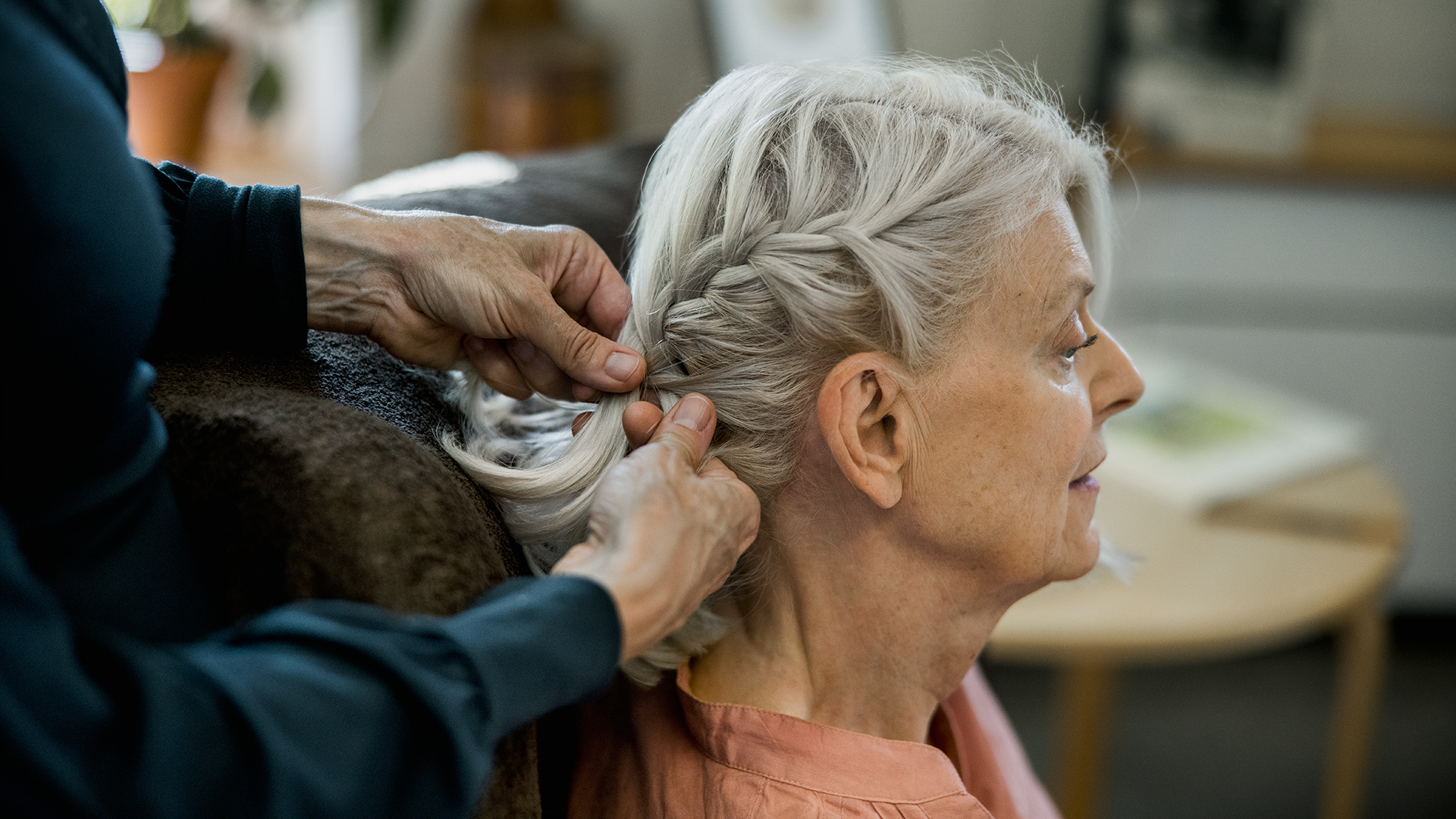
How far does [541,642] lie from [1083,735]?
1491 mm

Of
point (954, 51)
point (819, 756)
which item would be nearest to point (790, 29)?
point (954, 51)

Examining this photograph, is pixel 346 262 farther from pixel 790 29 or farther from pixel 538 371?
pixel 790 29

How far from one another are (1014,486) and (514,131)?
187cm

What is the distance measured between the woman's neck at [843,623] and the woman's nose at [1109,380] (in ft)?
0.63

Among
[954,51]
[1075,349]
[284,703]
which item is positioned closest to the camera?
[284,703]

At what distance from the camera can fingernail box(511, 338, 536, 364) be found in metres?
0.96

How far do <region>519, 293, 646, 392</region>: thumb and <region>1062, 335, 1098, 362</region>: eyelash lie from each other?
0.35m

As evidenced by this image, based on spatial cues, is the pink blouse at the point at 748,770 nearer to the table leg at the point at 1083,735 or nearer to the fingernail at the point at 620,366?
the fingernail at the point at 620,366

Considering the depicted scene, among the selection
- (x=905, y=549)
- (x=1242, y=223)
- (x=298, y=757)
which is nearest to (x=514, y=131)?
(x=1242, y=223)

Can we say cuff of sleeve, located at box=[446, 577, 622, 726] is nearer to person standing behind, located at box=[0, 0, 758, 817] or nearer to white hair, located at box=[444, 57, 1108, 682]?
person standing behind, located at box=[0, 0, 758, 817]

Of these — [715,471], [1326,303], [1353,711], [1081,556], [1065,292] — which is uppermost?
[1065,292]

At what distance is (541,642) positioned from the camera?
1.94 ft

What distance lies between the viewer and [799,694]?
3.13 ft

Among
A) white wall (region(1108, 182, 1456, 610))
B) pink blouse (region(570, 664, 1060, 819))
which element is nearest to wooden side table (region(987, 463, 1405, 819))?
pink blouse (region(570, 664, 1060, 819))
